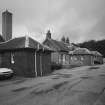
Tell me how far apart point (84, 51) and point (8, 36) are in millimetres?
23035

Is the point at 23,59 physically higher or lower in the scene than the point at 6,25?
lower

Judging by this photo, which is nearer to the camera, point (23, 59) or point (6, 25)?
point (23, 59)

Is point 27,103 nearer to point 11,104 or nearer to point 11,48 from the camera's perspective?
point 11,104

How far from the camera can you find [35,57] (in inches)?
706

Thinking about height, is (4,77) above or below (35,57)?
below

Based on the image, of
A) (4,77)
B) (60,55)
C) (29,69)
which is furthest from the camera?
(60,55)

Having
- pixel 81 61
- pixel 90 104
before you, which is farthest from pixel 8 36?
pixel 90 104

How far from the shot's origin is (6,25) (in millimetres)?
27656

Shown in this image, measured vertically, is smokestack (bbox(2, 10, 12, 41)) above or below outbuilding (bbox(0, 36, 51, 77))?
above

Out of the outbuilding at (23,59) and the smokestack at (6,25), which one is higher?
the smokestack at (6,25)

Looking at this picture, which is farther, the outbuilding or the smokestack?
the smokestack

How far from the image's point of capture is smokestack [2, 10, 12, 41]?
27.8 metres

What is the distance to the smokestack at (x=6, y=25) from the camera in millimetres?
27750

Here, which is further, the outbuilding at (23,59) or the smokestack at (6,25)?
the smokestack at (6,25)
